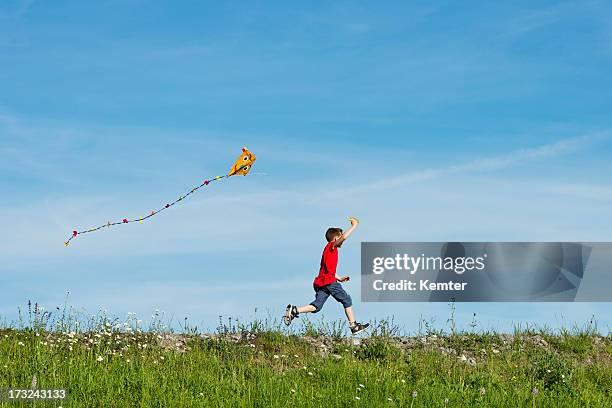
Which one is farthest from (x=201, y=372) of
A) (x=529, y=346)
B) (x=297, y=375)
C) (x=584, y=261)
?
(x=584, y=261)

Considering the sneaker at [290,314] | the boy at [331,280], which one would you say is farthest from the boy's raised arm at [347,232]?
the sneaker at [290,314]

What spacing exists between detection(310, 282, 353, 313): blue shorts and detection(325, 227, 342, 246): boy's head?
2.70 feet

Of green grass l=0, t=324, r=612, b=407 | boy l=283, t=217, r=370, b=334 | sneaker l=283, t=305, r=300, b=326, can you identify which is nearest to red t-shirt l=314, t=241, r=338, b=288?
boy l=283, t=217, r=370, b=334

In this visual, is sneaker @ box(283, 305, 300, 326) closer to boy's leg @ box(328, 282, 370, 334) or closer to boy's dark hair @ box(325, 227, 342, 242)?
boy's leg @ box(328, 282, 370, 334)

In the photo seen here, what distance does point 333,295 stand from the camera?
15.0 metres

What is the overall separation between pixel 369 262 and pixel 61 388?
9.01 m

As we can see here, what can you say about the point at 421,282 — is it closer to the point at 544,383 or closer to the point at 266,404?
the point at 544,383

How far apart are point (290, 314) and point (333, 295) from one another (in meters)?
0.93

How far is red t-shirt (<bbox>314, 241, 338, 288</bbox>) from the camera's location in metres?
14.9

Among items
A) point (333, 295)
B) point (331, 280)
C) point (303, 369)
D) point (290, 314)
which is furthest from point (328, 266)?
point (303, 369)

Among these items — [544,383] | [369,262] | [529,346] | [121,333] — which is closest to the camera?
[544,383]

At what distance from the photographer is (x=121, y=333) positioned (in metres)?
13.4

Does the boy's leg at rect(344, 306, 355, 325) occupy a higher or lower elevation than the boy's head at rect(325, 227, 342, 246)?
lower

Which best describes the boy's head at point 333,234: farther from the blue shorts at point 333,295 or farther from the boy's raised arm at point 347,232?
the blue shorts at point 333,295
